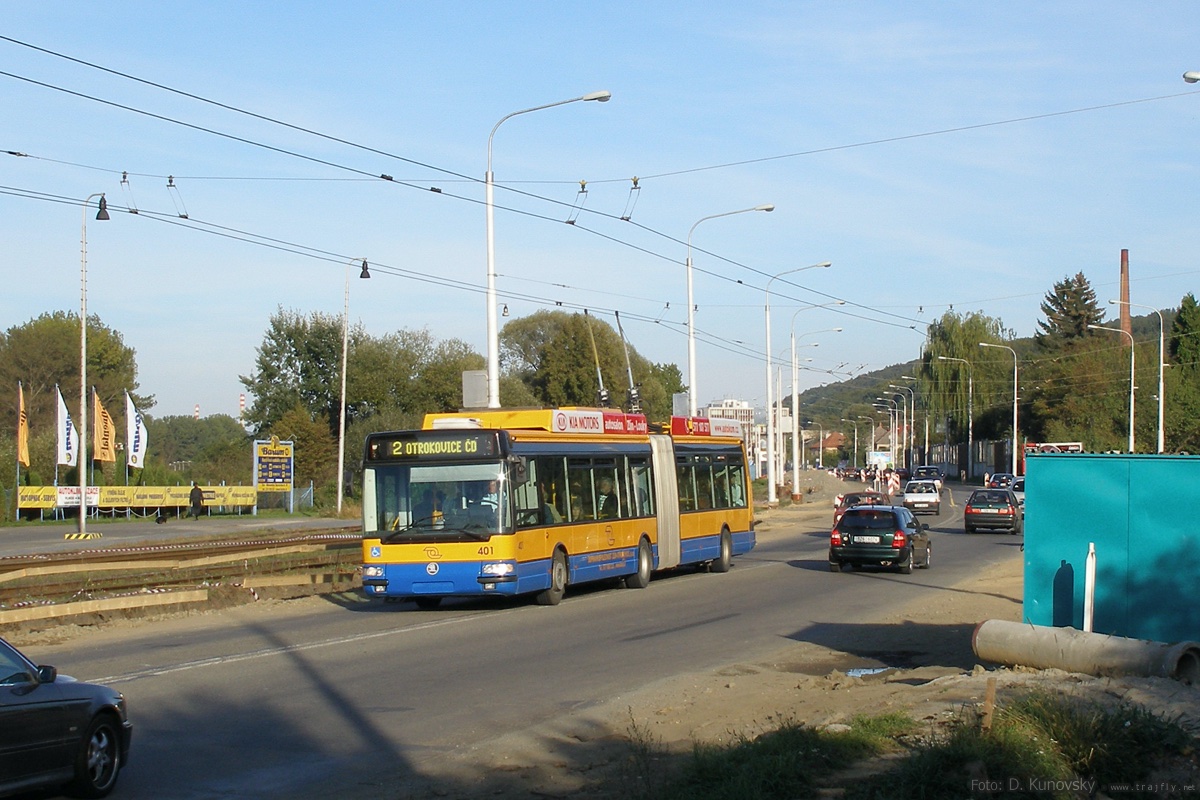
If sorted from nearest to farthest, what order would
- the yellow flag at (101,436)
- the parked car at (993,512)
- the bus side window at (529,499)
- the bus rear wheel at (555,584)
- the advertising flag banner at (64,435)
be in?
1. the bus side window at (529,499)
2. the bus rear wheel at (555,584)
3. the parked car at (993,512)
4. the advertising flag banner at (64,435)
5. the yellow flag at (101,436)

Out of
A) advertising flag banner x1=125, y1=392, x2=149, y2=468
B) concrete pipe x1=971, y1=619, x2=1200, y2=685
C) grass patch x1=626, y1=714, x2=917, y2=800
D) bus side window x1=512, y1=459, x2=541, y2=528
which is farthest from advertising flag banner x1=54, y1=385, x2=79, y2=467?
grass patch x1=626, y1=714, x2=917, y2=800

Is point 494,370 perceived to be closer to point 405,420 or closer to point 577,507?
point 577,507

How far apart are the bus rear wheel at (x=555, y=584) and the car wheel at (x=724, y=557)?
25.6ft

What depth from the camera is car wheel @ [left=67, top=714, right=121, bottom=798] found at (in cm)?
761

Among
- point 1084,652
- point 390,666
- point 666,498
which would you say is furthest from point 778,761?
point 666,498

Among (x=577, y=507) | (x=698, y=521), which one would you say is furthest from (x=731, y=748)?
(x=698, y=521)

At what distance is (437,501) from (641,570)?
6017mm

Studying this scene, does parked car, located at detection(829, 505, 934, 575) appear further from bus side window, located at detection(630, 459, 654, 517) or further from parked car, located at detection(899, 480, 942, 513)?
parked car, located at detection(899, 480, 942, 513)

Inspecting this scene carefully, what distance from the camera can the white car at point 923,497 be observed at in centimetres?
5747

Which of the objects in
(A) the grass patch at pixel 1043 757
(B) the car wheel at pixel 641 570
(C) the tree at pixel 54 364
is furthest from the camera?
(C) the tree at pixel 54 364

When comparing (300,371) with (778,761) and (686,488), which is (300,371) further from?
(778,761)

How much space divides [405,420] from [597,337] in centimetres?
3757

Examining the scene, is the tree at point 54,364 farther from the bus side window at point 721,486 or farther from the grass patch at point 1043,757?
the grass patch at point 1043,757

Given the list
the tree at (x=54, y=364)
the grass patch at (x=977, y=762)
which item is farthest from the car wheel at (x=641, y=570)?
the tree at (x=54, y=364)
